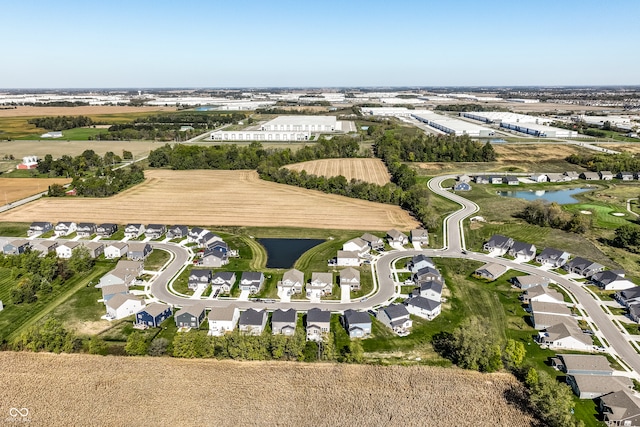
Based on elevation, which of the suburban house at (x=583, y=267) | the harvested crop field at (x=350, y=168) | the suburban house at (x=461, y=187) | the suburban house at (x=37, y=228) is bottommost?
the suburban house at (x=583, y=267)

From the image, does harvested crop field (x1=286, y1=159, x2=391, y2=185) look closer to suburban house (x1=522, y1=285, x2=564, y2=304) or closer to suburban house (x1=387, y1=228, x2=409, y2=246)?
suburban house (x1=387, y1=228, x2=409, y2=246)

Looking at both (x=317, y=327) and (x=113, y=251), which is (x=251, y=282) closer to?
(x=317, y=327)

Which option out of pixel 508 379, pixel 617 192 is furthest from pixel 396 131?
pixel 508 379

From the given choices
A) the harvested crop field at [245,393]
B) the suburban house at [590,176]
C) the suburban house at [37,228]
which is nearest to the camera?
the harvested crop field at [245,393]

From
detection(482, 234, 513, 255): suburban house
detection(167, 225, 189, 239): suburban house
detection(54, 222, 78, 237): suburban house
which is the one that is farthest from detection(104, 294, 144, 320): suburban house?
detection(482, 234, 513, 255): suburban house

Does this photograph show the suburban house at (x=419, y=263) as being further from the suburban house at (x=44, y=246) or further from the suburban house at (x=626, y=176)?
the suburban house at (x=626, y=176)

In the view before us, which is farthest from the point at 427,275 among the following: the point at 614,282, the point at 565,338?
the point at 614,282

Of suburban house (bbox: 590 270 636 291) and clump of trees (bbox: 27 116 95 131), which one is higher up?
clump of trees (bbox: 27 116 95 131)

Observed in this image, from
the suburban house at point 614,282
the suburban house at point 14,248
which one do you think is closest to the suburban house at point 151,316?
the suburban house at point 14,248
